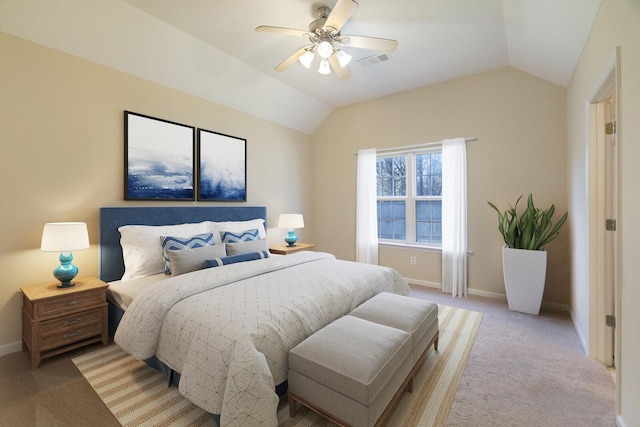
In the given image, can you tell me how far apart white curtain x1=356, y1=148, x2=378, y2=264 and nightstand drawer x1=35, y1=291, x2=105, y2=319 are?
3456mm

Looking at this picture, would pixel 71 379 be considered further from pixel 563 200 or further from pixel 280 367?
pixel 563 200

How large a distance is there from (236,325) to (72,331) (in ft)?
5.77

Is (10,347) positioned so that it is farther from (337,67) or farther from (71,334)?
(337,67)

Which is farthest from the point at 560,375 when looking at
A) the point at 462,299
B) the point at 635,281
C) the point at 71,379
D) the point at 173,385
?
the point at 71,379

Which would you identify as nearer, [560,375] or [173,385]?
[173,385]

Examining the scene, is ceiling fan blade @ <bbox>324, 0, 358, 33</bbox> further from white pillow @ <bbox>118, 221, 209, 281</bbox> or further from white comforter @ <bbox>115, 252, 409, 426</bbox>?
white pillow @ <bbox>118, 221, 209, 281</bbox>

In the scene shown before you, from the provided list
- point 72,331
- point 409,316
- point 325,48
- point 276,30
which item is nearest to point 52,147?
point 72,331

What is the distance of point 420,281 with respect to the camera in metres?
4.29

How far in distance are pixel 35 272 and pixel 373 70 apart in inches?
164

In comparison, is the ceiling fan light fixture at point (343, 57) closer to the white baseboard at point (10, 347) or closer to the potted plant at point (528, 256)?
the potted plant at point (528, 256)

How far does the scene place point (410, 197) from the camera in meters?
4.44

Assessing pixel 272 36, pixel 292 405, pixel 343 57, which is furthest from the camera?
pixel 272 36

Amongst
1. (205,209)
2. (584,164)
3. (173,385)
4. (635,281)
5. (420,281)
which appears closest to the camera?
(635,281)

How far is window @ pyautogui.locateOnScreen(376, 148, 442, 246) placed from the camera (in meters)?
4.25
